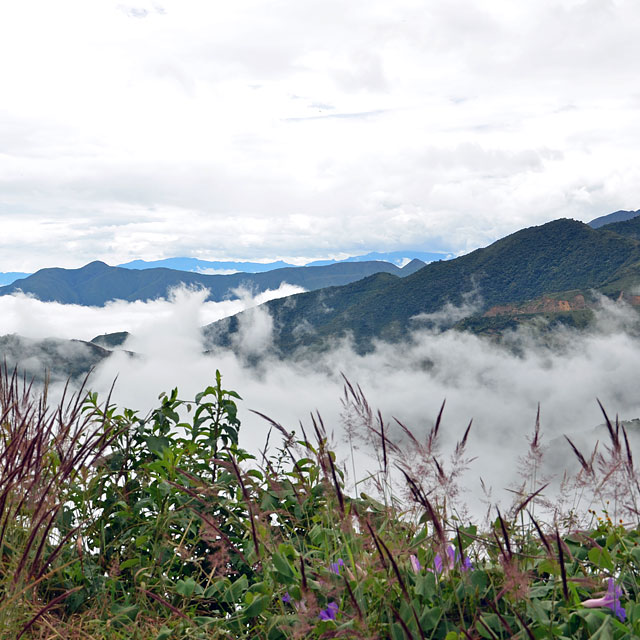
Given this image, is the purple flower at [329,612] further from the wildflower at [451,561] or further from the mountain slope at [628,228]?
the mountain slope at [628,228]

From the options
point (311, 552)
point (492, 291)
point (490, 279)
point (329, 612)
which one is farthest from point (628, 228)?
point (329, 612)

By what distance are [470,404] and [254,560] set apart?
163 m

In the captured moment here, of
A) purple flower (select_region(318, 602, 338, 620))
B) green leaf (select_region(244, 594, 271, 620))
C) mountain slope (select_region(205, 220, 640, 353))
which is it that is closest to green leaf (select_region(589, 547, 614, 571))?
purple flower (select_region(318, 602, 338, 620))

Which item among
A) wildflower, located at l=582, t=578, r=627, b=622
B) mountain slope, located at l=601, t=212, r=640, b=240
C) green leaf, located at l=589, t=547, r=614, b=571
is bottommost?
wildflower, located at l=582, t=578, r=627, b=622

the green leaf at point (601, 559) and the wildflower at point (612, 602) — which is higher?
the green leaf at point (601, 559)

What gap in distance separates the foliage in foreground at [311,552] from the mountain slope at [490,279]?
136 metres

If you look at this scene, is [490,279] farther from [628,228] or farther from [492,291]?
[628,228]

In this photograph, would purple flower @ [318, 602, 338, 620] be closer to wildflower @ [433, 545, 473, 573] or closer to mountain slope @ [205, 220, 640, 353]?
wildflower @ [433, 545, 473, 573]

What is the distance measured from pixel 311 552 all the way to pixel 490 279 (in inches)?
6459

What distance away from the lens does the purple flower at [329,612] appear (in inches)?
52.6

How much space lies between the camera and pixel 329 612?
138 centimetres

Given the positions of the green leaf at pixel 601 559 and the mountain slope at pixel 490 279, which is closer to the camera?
the green leaf at pixel 601 559

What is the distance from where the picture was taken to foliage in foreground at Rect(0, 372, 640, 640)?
131 centimetres

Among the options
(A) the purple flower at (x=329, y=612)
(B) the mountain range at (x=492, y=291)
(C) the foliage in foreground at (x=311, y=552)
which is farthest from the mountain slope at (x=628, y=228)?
(A) the purple flower at (x=329, y=612)
